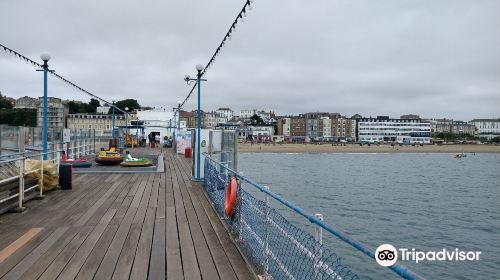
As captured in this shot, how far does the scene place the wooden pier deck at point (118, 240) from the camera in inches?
189

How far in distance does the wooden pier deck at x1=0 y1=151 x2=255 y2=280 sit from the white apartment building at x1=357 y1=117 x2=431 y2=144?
192 metres

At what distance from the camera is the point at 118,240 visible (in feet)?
20.1

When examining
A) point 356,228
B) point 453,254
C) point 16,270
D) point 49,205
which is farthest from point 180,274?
point 356,228

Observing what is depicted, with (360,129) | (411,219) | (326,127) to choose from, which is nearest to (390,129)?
(360,129)

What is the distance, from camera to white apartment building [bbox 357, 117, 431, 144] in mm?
192050

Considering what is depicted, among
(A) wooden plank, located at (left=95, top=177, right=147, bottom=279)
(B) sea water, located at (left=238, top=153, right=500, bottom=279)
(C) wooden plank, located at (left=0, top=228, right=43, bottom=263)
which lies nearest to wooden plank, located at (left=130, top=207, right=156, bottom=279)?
(A) wooden plank, located at (left=95, top=177, right=147, bottom=279)

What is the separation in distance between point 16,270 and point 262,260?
285 cm

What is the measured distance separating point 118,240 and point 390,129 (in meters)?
198

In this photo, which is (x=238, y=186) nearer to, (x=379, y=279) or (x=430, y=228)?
(x=379, y=279)

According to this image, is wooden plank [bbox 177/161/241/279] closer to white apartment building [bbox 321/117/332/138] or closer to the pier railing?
the pier railing

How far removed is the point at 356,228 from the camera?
18.2 meters

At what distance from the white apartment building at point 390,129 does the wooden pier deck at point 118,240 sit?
19173 centimetres

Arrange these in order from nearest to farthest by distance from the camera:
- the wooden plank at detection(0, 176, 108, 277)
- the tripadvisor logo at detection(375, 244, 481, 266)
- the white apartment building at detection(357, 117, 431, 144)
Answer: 1. the wooden plank at detection(0, 176, 108, 277)
2. the tripadvisor logo at detection(375, 244, 481, 266)
3. the white apartment building at detection(357, 117, 431, 144)

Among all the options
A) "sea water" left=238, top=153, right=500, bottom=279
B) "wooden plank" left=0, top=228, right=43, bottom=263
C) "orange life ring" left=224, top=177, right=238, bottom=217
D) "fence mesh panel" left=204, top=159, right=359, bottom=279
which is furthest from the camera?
"sea water" left=238, top=153, right=500, bottom=279
